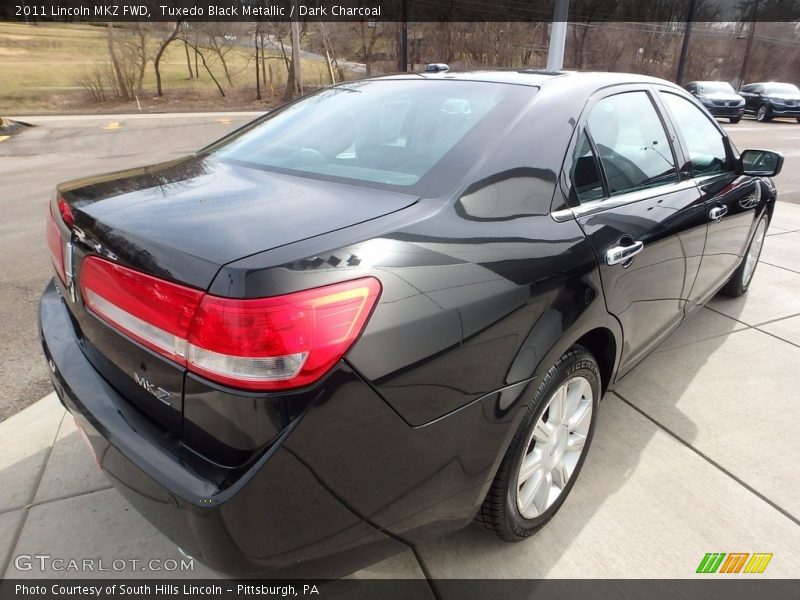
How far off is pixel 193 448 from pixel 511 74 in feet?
6.21

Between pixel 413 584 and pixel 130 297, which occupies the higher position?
pixel 130 297

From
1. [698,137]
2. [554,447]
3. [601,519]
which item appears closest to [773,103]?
[698,137]

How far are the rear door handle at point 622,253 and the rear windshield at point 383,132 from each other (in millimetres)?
590

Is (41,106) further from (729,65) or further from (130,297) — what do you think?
(729,65)

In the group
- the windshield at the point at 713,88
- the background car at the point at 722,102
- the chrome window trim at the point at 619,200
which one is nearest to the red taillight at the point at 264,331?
the chrome window trim at the point at 619,200

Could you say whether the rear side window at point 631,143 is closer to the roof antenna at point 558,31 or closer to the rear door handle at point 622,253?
the rear door handle at point 622,253

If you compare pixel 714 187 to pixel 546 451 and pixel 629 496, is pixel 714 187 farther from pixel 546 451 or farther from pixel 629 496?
pixel 546 451

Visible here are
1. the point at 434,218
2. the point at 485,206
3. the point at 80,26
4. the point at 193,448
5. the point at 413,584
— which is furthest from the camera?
the point at 80,26

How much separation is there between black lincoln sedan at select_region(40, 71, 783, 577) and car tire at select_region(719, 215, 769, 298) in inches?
82.5

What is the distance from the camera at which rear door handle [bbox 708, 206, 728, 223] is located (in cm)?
274

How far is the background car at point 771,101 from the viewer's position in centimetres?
2312

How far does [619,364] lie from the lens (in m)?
2.30

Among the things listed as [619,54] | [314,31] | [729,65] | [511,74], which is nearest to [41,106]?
[314,31]

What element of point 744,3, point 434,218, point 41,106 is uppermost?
point 744,3
